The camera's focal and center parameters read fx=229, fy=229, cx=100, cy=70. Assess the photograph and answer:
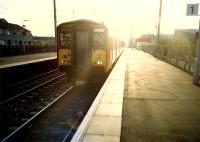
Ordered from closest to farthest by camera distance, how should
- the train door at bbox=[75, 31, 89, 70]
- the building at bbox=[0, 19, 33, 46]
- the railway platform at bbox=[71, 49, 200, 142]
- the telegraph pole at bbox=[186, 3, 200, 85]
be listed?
the railway platform at bbox=[71, 49, 200, 142] → the telegraph pole at bbox=[186, 3, 200, 85] → the train door at bbox=[75, 31, 89, 70] → the building at bbox=[0, 19, 33, 46]

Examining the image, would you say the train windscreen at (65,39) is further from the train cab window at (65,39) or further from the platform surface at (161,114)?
the platform surface at (161,114)

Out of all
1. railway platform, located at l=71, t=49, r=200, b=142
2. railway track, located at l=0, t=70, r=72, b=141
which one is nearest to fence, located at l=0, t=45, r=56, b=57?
railway track, located at l=0, t=70, r=72, b=141

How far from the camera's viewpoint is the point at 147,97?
7.92 meters

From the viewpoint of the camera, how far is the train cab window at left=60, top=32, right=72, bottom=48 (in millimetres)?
11836

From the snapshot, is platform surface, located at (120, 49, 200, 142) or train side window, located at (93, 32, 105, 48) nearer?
platform surface, located at (120, 49, 200, 142)

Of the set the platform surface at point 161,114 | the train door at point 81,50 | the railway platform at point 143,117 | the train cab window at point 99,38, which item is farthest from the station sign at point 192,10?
the train door at point 81,50

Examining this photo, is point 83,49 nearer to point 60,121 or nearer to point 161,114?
point 60,121

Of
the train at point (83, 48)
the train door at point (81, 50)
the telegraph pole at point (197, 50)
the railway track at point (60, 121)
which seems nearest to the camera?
the railway track at point (60, 121)

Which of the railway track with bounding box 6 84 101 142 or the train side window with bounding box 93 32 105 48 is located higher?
the train side window with bounding box 93 32 105 48

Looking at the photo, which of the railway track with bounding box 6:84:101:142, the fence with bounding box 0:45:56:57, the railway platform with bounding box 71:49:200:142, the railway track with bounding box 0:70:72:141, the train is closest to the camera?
the railway platform with bounding box 71:49:200:142

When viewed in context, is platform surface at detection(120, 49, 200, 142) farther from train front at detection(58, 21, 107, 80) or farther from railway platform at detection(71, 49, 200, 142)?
train front at detection(58, 21, 107, 80)

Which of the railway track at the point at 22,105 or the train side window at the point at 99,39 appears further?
the train side window at the point at 99,39

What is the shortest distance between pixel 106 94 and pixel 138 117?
8.91ft

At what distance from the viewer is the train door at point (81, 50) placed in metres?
11.8
